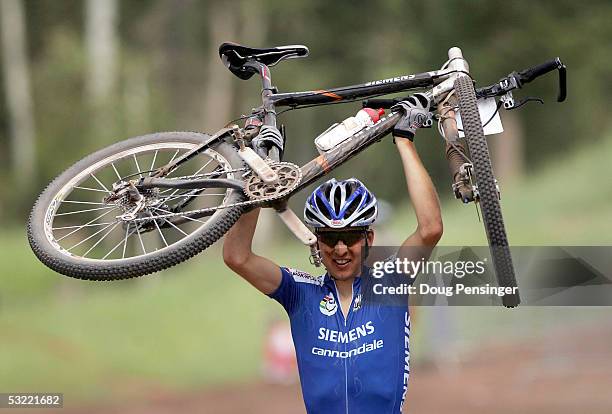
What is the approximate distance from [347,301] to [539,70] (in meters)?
1.40

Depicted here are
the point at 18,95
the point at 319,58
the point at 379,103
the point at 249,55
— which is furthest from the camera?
the point at 18,95

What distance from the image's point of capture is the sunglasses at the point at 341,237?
4934mm

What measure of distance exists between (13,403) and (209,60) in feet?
75.4

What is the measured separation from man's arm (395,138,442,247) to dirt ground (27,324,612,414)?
10039 millimetres

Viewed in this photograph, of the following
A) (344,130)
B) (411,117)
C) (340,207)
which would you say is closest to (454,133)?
(411,117)

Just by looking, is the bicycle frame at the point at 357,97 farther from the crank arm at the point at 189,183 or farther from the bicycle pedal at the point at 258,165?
the crank arm at the point at 189,183

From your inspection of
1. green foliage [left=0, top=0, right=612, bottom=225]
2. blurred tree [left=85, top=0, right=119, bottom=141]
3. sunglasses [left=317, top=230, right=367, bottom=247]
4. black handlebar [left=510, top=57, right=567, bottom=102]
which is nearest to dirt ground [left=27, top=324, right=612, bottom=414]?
green foliage [left=0, top=0, right=612, bottom=225]

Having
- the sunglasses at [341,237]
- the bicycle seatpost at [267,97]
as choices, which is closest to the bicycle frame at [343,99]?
the bicycle seatpost at [267,97]

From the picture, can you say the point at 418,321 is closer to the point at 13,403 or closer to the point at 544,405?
the point at 544,405

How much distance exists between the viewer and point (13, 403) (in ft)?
33.4

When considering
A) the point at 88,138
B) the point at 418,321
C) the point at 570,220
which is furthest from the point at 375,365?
the point at 88,138

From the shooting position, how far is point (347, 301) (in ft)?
16.5

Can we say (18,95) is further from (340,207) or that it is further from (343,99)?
(340,207)

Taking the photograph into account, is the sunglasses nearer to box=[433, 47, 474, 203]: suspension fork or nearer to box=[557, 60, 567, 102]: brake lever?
box=[433, 47, 474, 203]: suspension fork
